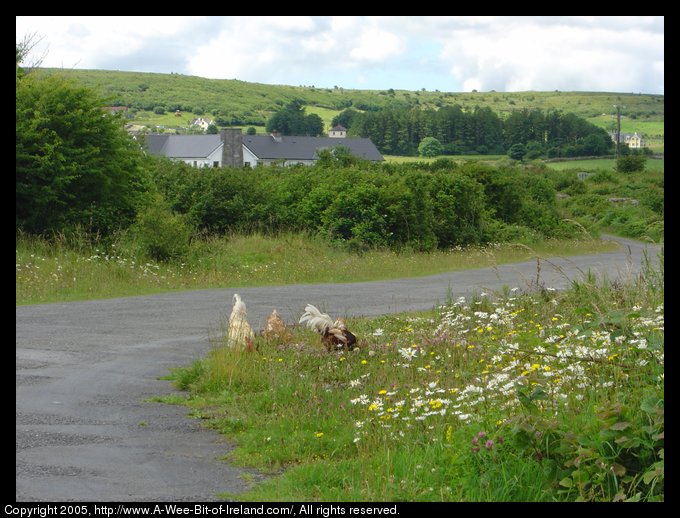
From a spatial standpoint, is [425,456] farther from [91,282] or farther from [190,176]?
[190,176]

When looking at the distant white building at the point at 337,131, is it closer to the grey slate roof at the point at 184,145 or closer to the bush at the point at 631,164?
the grey slate roof at the point at 184,145

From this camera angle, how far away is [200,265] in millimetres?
21172

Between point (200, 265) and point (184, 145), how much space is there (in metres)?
85.0

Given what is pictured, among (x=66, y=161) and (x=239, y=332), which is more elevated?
(x=66, y=161)

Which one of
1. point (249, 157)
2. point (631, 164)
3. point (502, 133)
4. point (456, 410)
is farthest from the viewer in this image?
point (249, 157)

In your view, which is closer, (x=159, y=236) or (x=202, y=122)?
(x=159, y=236)

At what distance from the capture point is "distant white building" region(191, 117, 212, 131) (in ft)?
436

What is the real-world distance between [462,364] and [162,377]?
3630 mm

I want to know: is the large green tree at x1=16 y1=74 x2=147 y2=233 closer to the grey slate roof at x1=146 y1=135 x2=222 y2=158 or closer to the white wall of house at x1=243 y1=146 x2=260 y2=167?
the grey slate roof at x1=146 y1=135 x2=222 y2=158

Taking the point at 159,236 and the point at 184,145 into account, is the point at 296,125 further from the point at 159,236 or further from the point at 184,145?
the point at 159,236

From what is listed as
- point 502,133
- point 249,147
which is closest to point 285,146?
point 249,147

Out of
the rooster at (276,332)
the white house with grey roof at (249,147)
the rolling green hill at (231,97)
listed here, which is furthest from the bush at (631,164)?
the rooster at (276,332)

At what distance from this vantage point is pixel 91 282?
18297 millimetres

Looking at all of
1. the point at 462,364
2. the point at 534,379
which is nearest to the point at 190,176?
the point at 462,364
